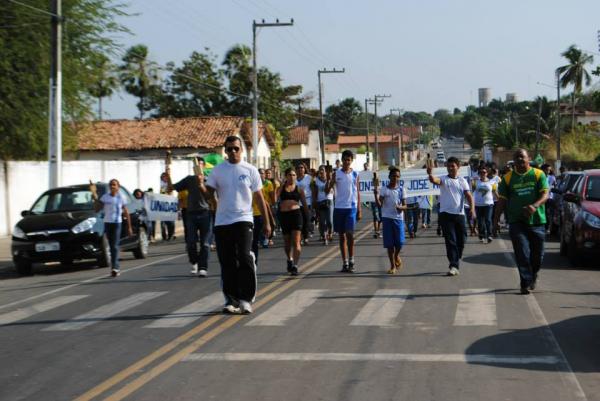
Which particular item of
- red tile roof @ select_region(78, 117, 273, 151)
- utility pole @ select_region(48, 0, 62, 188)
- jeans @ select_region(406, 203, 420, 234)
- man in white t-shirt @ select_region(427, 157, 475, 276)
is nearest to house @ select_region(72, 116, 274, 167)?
red tile roof @ select_region(78, 117, 273, 151)

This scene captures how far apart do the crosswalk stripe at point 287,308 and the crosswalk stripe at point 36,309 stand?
2924 mm

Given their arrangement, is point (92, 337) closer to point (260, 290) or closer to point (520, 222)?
point (260, 290)

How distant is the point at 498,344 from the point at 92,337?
12.8 ft

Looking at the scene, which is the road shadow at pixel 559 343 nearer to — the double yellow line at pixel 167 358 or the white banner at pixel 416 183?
the double yellow line at pixel 167 358

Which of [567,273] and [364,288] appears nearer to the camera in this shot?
[364,288]

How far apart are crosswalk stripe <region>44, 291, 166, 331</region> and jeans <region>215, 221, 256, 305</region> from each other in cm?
146

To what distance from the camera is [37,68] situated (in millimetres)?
26328

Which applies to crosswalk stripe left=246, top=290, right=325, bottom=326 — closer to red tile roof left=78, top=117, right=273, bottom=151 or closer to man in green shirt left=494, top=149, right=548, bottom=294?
man in green shirt left=494, top=149, right=548, bottom=294

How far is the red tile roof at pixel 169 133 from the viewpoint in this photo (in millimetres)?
54656

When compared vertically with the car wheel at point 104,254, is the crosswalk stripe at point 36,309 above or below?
below

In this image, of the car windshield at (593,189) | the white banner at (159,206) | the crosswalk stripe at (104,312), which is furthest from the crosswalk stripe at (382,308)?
the white banner at (159,206)

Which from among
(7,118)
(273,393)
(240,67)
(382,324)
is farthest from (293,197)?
(240,67)

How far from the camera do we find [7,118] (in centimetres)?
2623

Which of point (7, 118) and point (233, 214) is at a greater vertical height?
point (7, 118)
